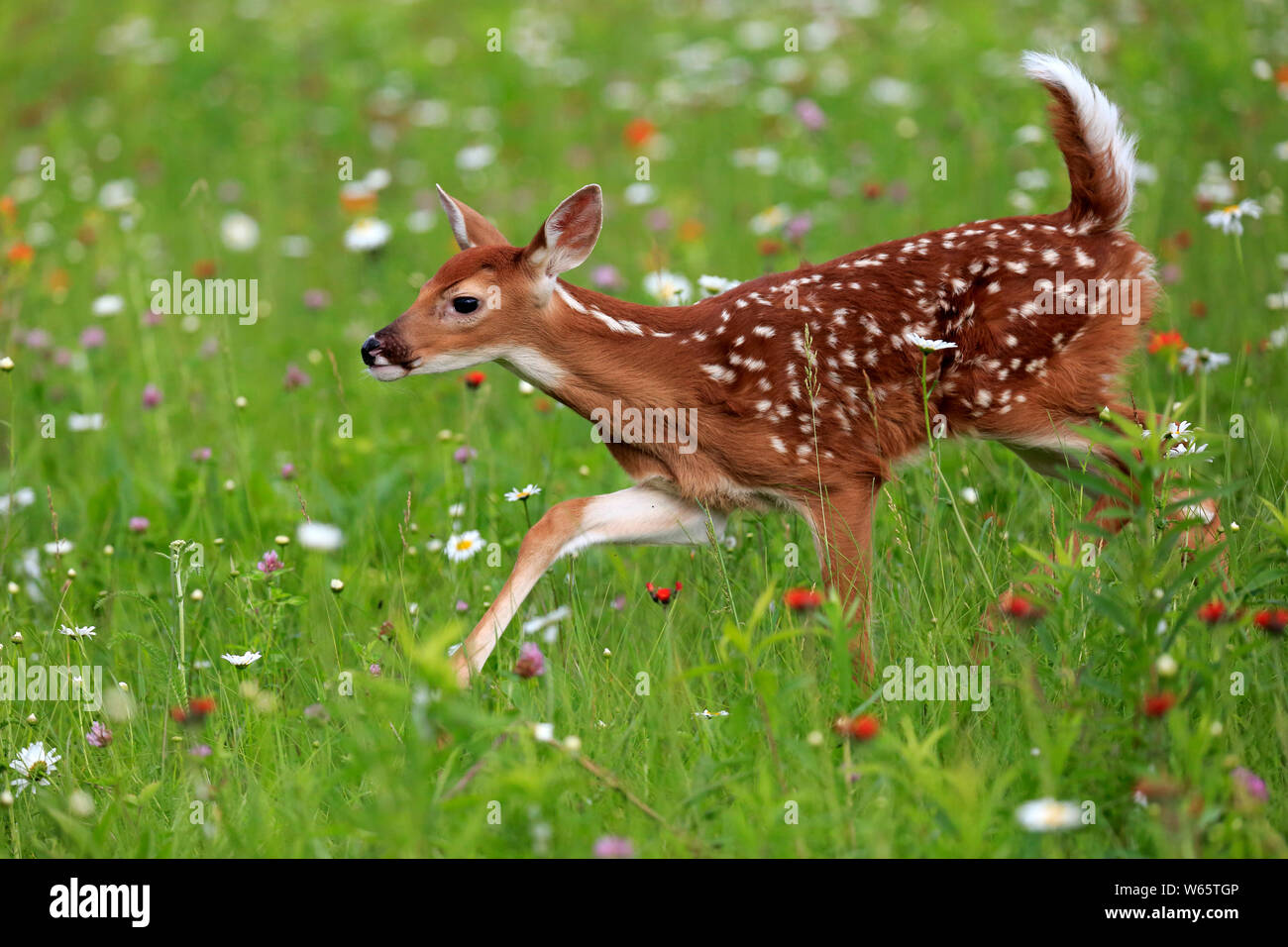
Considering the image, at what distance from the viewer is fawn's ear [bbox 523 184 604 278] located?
4070mm

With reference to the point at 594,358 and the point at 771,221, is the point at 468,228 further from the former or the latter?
the point at 771,221

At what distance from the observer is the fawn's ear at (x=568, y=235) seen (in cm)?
407

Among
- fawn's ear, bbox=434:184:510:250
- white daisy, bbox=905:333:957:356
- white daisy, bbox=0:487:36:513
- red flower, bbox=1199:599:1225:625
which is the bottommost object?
red flower, bbox=1199:599:1225:625

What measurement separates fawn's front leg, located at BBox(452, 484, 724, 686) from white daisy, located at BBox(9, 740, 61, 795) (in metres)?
1.01

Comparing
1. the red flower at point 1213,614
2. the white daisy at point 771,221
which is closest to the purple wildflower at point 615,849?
the red flower at point 1213,614

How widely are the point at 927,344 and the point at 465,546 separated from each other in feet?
4.98

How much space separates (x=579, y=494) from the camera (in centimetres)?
536

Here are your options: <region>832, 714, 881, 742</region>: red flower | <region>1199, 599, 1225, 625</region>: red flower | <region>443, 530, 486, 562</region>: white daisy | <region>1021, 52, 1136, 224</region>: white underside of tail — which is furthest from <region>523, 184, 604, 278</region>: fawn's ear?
<region>1199, 599, 1225, 625</region>: red flower

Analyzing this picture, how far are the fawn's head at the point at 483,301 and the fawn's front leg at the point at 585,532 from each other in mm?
523

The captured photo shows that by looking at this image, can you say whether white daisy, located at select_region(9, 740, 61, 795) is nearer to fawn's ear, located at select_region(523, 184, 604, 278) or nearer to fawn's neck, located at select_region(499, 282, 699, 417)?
fawn's neck, located at select_region(499, 282, 699, 417)

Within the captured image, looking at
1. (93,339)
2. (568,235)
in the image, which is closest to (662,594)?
(568,235)
